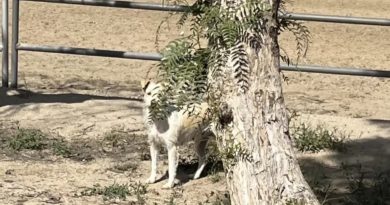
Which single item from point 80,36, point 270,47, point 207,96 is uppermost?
point 270,47

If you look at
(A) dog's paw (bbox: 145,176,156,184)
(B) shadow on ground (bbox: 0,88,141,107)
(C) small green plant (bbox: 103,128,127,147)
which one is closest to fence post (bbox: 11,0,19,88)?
(B) shadow on ground (bbox: 0,88,141,107)

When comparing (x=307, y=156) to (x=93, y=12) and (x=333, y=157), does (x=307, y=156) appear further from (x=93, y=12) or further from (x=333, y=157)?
(x=93, y=12)

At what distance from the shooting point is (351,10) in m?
15.1

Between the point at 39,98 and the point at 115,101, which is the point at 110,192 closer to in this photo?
the point at 115,101

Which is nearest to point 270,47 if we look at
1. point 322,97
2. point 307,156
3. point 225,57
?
point 225,57

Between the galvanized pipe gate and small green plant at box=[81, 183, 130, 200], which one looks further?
the galvanized pipe gate

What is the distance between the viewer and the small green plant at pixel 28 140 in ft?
21.8

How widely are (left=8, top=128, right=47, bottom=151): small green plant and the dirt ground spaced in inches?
6.7

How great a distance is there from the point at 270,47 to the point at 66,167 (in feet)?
9.46

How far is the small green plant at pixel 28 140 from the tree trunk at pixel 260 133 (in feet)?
10.4

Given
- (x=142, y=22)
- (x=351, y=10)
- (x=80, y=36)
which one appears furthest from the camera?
(x=351, y=10)

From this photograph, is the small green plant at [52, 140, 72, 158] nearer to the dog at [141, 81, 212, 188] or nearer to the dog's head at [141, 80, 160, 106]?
the dog at [141, 81, 212, 188]

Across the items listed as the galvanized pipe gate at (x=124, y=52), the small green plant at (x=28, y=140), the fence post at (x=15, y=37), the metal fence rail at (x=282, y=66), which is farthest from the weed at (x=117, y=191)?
the fence post at (x=15, y=37)

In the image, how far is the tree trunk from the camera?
373cm
